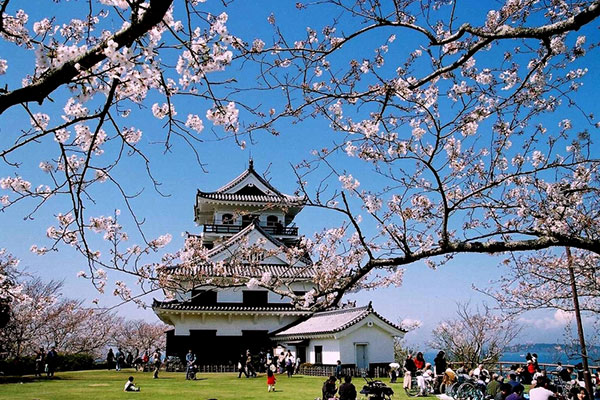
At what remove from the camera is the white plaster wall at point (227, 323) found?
27484 millimetres

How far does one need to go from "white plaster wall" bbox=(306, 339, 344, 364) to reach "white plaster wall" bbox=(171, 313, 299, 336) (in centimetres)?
353

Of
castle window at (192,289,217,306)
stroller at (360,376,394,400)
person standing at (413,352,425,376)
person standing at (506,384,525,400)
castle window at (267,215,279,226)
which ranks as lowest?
stroller at (360,376,394,400)

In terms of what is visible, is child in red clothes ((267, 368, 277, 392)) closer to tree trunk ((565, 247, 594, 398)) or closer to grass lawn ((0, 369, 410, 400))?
grass lawn ((0, 369, 410, 400))

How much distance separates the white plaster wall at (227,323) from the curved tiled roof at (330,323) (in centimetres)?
94

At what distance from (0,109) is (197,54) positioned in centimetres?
145

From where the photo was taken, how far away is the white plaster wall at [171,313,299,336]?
27.5 m

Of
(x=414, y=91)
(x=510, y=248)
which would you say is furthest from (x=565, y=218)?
(x=414, y=91)

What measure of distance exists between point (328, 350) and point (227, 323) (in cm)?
684

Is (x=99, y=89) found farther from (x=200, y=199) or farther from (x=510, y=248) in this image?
(x=200, y=199)

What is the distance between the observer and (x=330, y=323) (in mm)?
25750

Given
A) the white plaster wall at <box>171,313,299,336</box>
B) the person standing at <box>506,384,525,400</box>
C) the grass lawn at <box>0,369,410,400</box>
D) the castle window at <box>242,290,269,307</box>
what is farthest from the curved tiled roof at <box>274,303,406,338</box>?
the person standing at <box>506,384,525,400</box>

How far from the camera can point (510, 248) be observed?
5.67 meters

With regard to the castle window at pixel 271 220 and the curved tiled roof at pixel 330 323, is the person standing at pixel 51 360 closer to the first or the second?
the curved tiled roof at pixel 330 323

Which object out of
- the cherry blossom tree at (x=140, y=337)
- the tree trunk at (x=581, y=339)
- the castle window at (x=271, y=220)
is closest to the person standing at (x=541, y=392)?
the tree trunk at (x=581, y=339)
